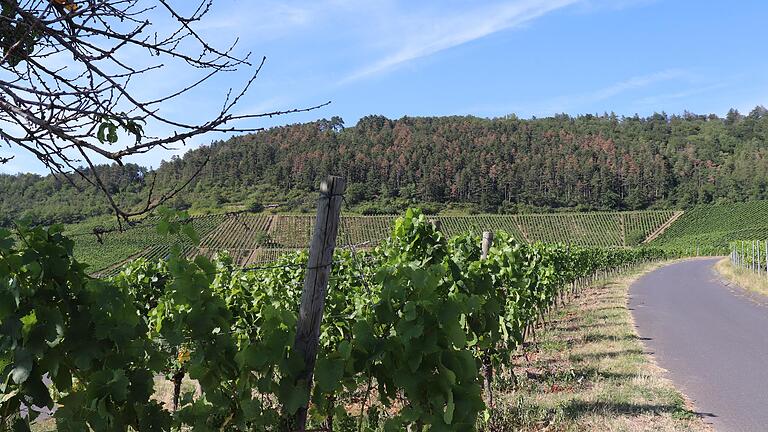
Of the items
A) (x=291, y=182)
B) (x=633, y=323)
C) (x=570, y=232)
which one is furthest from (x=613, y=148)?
(x=633, y=323)

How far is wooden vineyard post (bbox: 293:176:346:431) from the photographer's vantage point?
267cm

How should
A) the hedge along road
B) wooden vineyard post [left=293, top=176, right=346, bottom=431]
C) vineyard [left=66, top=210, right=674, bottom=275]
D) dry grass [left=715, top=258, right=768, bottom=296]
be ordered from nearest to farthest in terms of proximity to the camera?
wooden vineyard post [left=293, top=176, right=346, bottom=431] < the hedge along road < dry grass [left=715, top=258, right=768, bottom=296] < vineyard [left=66, top=210, right=674, bottom=275]

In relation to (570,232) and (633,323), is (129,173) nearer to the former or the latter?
(633,323)

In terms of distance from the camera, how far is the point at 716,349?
9445 millimetres

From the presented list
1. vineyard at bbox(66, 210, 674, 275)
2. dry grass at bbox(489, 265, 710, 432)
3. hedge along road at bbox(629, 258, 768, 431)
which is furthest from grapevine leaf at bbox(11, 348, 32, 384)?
vineyard at bbox(66, 210, 674, 275)

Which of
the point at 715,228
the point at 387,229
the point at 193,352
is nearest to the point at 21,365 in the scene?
the point at 193,352

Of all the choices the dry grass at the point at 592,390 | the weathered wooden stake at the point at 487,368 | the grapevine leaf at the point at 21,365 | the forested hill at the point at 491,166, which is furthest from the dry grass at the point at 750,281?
the forested hill at the point at 491,166

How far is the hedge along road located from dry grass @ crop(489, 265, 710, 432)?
276 millimetres

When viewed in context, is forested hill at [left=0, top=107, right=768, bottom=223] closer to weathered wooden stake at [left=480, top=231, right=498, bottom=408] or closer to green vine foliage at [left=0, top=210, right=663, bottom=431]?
weathered wooden stake at [left=480, top=231, right=498, bottom=408]

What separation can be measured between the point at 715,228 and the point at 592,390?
89.9 m

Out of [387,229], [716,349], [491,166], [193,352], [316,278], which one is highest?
[491,166]

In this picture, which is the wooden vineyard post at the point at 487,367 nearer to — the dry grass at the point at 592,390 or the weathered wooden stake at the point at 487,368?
the weathered wooden stake at the point at 487,368

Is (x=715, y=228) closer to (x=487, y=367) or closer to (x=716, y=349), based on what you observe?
(x=716, y=349)

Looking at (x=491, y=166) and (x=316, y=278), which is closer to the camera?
(x=316, y=278)
